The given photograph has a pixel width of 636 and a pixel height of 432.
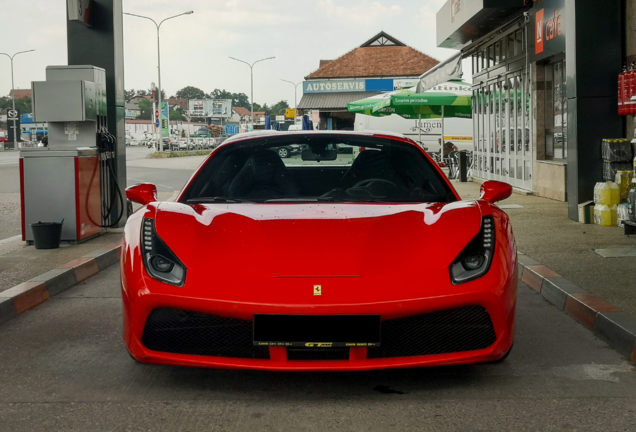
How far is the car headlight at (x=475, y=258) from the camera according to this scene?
3576mm

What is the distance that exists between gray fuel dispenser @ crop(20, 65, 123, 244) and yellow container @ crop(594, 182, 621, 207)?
5849 mm

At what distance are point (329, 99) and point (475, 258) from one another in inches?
2333

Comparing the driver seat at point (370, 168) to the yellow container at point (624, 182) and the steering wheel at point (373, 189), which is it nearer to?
the steering wheel at point (373, 189)

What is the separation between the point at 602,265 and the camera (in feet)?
23.0

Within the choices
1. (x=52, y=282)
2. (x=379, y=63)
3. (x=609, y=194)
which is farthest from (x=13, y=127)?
(x=52, y=282)

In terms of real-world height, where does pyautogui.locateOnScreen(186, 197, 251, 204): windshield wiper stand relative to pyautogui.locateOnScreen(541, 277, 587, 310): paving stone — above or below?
above

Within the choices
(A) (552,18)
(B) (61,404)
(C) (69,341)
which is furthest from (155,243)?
(A) (552,18)

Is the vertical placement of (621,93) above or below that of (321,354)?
above

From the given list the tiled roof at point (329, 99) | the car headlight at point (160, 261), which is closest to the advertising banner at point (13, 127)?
the tiled roof at point (329, 99)

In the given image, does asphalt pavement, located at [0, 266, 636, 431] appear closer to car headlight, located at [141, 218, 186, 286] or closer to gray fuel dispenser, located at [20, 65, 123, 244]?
car headlight, located at [141, 218, 186, 286]

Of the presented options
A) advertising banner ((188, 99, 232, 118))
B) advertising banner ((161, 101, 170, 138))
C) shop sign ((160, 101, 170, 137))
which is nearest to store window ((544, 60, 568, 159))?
advertising banner ((161, 101, 170, 138))

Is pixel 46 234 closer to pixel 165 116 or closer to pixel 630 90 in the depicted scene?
pixel 630 90

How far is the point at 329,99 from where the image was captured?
204 feet

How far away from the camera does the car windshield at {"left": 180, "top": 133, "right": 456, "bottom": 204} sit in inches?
182
